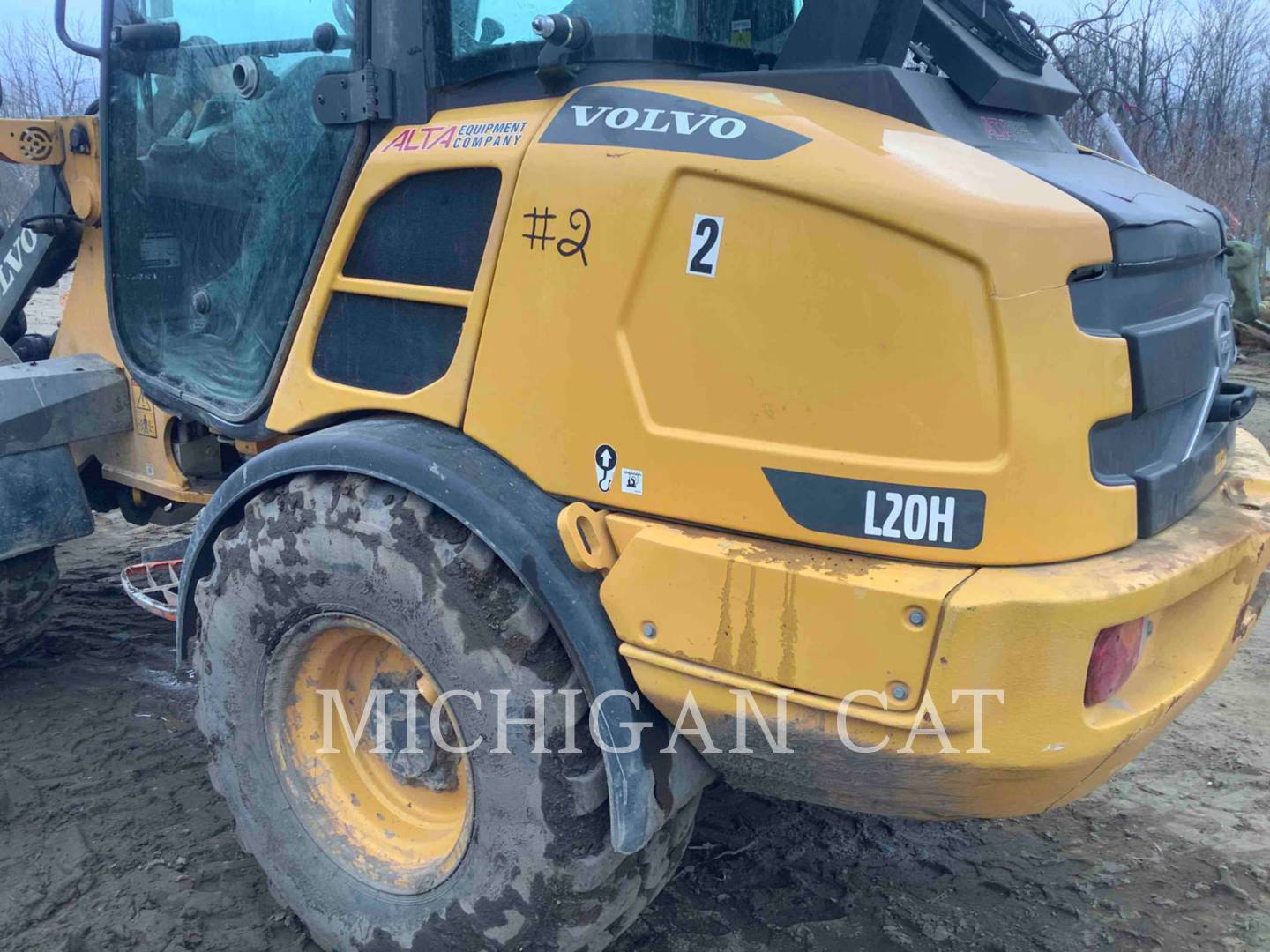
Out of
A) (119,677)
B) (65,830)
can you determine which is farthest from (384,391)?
(119,677)

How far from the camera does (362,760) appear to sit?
266 cm

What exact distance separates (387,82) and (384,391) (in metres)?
0.72

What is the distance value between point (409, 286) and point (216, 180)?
43.3 inches

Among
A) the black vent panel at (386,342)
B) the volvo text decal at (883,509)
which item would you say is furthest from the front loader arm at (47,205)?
the volvo text decal at (883,509)

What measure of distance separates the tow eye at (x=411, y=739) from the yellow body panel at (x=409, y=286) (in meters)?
0.64

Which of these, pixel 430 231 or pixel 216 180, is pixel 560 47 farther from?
pixel 216 180

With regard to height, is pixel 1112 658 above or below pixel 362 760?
above

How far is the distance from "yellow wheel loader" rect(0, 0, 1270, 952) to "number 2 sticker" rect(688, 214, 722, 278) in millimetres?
11

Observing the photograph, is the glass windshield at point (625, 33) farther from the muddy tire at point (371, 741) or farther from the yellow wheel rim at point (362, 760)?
the yellow wheel rim at point (362, 760)

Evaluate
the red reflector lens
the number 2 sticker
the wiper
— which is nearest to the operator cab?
the wiper

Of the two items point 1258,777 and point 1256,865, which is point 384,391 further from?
point 1258,777

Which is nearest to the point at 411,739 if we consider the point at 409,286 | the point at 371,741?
the point at 371,741

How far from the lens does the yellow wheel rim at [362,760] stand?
8.11 feet

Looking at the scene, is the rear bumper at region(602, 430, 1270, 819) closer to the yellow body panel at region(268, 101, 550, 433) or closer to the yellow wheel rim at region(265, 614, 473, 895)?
the yellow body panel at region(268, 101, 550, 433)
